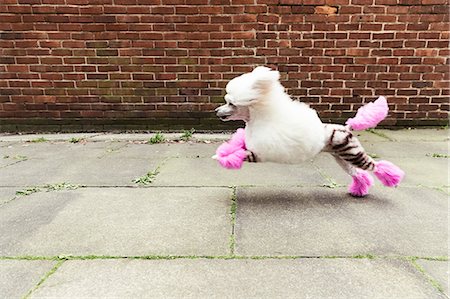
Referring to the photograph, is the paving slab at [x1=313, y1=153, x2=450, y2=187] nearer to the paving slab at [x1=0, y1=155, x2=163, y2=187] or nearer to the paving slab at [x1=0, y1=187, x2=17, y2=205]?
the paving slab at [x1=0, y1=155, x2=163, y2=187]

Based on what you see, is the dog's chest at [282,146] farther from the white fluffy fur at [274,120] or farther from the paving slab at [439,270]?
the paving slab at [439,270]

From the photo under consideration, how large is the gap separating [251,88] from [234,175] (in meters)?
0.99

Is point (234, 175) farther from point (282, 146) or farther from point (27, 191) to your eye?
point (27, 191)

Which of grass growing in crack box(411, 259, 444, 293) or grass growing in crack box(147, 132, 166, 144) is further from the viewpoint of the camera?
grass growing in crack box(147, 132, 166, 144)

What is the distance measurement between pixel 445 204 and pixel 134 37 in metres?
3.41

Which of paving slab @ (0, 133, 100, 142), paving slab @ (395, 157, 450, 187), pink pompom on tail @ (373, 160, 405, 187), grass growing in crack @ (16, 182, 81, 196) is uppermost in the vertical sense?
pink pompom on tail @ (373, 160, 405, 187)

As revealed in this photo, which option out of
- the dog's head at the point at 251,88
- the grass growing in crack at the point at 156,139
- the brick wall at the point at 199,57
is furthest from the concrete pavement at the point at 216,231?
the brick wall at the point at 199,57

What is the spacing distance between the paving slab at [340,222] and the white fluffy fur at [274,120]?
316mm

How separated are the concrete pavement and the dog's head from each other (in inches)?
23.2

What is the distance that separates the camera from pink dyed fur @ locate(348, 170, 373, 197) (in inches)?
83.0

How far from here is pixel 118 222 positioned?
1.82 m

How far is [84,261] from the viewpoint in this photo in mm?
1446

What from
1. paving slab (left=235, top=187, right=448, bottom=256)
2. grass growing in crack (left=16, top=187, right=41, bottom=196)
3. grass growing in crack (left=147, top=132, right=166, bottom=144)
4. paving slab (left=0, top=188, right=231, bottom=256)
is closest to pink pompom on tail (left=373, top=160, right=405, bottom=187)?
paving slab (left=235, top=187, right=448, bottom=256)

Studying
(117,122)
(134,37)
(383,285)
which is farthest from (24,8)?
(383,285)
